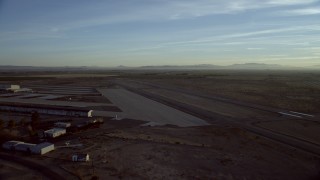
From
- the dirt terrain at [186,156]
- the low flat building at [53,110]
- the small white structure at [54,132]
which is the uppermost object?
the low flat building at [53,110]

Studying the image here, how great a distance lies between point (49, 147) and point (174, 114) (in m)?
18.7

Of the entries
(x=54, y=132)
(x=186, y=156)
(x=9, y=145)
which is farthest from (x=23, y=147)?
(x=186, y=156)

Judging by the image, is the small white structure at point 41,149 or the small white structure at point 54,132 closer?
the small white structure at point 41,149

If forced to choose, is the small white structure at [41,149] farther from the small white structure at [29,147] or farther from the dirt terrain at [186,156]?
the dirt terrain at [186,156]

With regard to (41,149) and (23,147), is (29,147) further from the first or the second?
(41,149)

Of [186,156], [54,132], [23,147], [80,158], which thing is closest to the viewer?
[80,158]

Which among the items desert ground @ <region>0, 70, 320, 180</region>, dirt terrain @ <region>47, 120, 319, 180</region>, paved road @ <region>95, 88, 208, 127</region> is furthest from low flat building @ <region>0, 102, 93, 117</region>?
dirt terrain @ <region>47, 120, 319, 180</region>

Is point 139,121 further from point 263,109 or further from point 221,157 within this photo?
point 263,109

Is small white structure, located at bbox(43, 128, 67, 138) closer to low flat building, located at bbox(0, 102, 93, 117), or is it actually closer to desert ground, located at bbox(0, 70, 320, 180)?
desert ground, located at bbox(0, 70, 320, 180)

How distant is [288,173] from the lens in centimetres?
1942

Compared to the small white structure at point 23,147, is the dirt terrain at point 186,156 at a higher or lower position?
lower

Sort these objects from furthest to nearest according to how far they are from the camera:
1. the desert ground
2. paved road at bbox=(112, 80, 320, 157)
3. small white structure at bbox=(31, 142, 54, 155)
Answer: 1. paved road at bbox=(112, 80, 320, 157)
2. small white structure at bbox=(31, 142, 54, 155)
3. the desert ground

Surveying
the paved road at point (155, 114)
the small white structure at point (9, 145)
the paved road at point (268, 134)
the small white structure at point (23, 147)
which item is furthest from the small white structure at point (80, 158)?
the paved road at point (268, 134)

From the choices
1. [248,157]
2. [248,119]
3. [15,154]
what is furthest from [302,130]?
[15,154]
